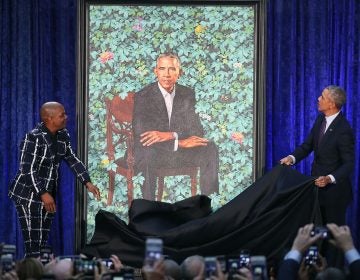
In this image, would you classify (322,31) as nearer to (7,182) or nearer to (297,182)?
(297,182)

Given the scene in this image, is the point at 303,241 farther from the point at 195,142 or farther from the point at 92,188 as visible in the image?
the point at 195,142

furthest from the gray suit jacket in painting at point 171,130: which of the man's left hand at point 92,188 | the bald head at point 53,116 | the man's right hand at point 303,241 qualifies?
the man's right hand at point 303,241

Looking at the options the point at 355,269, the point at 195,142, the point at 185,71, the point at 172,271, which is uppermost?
the point at 185,71

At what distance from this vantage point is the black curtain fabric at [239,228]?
296 inches

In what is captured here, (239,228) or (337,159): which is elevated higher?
(337,159)

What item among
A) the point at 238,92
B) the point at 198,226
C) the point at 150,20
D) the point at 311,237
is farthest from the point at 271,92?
the point at 311,237

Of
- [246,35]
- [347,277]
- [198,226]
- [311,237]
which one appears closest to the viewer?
[347,277]

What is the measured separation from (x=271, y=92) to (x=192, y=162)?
0.98 meters

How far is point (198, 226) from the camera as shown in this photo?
24.8ft

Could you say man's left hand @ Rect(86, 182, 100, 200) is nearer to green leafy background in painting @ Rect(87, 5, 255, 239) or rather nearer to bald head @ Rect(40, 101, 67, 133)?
green leafy background in painting @ Rect(87, 5, 255, 239)

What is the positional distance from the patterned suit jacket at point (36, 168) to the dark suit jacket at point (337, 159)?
2090 millimetres

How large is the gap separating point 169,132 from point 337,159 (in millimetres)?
1506

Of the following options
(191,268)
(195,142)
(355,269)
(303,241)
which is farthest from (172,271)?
(195,142)

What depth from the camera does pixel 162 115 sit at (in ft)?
28.1
